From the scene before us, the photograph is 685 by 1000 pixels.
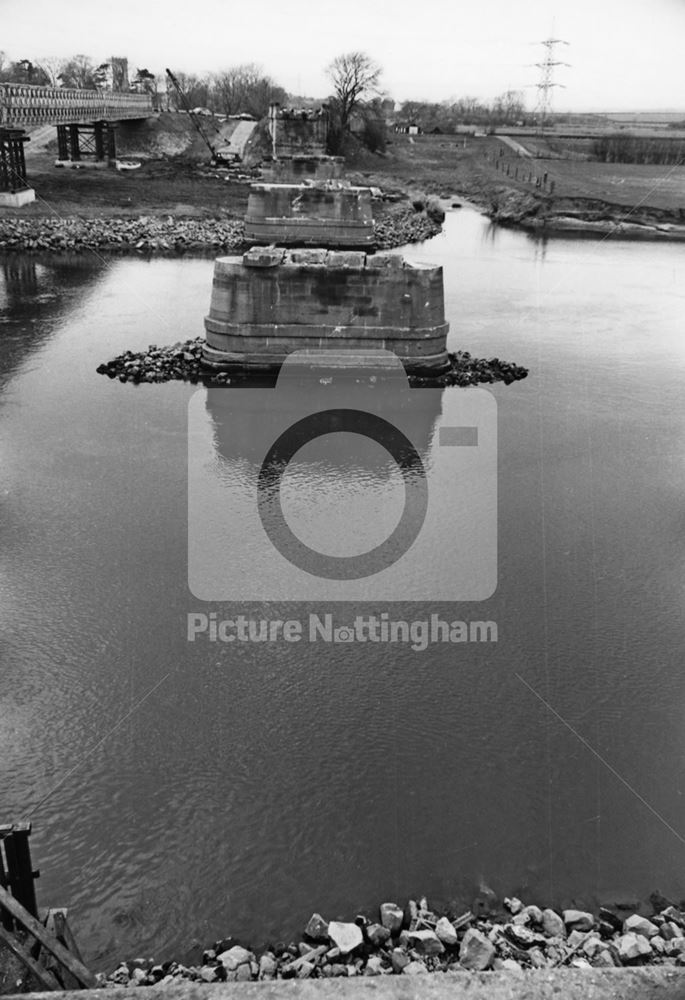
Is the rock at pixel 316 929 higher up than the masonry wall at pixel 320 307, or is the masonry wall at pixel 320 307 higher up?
the masonry wall at pixel 320 307

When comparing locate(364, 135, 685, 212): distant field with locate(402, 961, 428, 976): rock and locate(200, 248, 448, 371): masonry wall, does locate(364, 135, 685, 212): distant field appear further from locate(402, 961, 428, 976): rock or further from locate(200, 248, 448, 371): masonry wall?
locate(402, 961, 428, 976): rock

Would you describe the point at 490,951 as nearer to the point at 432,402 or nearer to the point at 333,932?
the point at 333,932

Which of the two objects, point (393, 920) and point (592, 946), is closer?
point (592, 946)

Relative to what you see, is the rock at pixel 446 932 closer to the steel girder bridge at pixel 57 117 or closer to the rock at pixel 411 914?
the rock at pixel 411 914

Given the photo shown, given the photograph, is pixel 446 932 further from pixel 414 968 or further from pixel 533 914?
pixel 533 914

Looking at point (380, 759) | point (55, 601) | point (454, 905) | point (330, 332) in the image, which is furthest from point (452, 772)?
point (330, 332)

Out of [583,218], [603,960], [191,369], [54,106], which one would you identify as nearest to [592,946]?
[603,960]

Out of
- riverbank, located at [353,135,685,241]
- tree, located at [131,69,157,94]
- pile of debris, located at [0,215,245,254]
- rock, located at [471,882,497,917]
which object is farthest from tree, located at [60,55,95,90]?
rock, located at [471,882,497,917]

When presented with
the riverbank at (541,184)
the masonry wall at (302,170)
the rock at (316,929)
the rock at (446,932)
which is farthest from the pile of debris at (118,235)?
the rock at (446,932)
